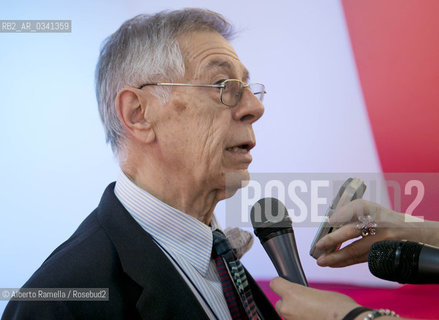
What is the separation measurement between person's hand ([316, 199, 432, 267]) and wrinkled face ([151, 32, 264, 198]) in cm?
34

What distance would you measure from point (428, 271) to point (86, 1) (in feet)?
6.44

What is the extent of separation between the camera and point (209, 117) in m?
1.35

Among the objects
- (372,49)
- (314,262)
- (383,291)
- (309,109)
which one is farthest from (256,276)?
(372,49)

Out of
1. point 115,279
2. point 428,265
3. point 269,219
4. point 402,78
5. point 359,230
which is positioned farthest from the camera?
point 402,78

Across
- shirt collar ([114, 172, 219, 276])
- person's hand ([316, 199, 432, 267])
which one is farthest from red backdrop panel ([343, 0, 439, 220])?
shirt collar ([114, 172, 219, 276])

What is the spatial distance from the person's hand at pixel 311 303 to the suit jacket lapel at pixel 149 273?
241 millimetres

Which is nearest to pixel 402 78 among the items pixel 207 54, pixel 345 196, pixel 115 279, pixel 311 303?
pixel 345 196

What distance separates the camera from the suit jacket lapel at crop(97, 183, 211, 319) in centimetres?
105

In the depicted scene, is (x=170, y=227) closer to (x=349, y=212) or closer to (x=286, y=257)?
(x=286, y=257)

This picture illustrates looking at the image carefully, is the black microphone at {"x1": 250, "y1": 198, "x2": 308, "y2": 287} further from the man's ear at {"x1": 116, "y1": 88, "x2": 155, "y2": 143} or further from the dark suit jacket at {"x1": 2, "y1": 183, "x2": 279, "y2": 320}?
the man's ear at {"x1": 116, "y1": 88, "x2": 155, "y2": 143}

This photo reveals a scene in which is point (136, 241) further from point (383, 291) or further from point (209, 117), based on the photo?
point (383, 291)

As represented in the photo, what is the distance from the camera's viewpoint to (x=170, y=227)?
1.29m

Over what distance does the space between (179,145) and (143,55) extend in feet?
1.07

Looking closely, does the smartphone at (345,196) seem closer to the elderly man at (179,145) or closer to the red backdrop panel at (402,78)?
the elderly man at (179,145)
